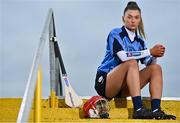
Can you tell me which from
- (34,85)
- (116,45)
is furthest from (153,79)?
(34,85)

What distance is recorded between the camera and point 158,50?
329 centimetres

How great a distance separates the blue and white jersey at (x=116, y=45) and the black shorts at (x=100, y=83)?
38mm

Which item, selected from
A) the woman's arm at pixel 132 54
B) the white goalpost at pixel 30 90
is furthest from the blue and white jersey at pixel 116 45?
the white goalpost at pixel 30 90

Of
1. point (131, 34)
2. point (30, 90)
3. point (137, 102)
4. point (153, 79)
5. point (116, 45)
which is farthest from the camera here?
point (131, 34)

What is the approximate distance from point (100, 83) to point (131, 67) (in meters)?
0.35

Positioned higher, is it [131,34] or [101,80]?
[131,34]

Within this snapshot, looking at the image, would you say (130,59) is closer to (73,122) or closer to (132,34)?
(132,34)

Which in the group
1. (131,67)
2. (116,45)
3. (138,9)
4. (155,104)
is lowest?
(155,104)

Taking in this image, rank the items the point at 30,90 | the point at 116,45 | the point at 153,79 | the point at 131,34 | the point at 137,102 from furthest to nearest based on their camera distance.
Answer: the point at 131,34, the point at 116,45, the point at 153,79, the point at 137,102, the point at 30,90

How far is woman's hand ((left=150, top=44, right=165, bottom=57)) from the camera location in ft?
10.8

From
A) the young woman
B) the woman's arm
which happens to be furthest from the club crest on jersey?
the woman's arm

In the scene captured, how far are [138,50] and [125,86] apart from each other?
258 mm

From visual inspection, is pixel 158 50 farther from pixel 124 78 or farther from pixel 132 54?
pixel 124 78

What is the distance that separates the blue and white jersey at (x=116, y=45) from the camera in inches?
135
